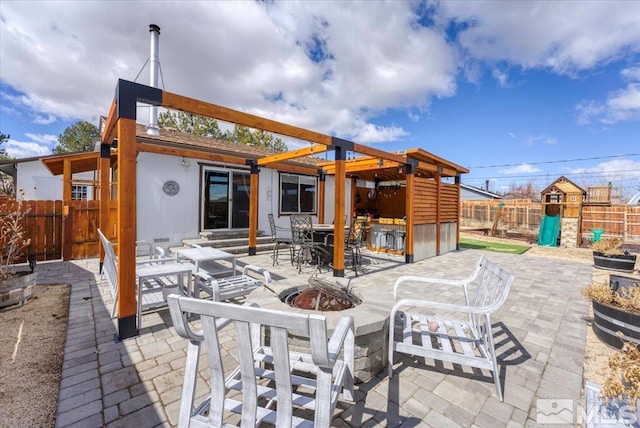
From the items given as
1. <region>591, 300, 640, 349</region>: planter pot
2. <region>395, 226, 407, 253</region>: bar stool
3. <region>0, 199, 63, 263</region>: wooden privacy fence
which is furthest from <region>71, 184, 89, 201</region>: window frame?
<region>591, 300, 640, 349</region>: planter pot

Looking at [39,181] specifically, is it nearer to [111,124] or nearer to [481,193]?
[111,124]

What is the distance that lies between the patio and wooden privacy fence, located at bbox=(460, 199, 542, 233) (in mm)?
13101

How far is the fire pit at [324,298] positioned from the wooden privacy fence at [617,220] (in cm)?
1401

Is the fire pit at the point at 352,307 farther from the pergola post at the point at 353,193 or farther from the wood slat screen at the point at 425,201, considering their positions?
the pergola post at the point at 353,193

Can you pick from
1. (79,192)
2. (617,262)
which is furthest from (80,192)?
(617,262)

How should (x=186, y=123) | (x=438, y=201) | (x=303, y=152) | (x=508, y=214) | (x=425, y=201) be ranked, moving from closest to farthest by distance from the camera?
(x=303, y=152), (x=425, y=201), (x=438, y=201), (x=508, y=214), (x=186, y=123)

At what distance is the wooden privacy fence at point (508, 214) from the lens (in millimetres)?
15852

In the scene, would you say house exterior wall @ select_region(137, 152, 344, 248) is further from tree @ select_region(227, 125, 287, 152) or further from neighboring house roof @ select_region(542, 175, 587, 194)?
tree @ select_region(227, 125, 287, 152)

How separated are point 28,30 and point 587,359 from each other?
16204 millimetres

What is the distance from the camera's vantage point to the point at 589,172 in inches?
1045

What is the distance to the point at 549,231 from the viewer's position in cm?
1140

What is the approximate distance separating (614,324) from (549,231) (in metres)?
10.9

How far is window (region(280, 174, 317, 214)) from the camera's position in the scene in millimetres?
9975

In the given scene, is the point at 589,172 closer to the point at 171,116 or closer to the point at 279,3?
the point at 279,3
